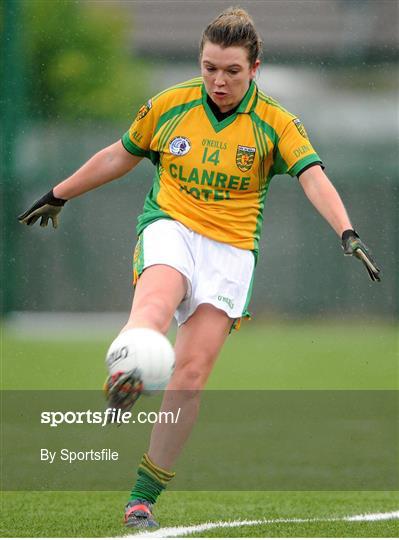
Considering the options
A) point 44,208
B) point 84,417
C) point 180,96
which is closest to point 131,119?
point 84,417

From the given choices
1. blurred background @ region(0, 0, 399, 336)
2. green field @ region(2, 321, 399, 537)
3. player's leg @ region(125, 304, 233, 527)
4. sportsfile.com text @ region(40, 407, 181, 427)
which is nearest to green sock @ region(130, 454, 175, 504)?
player's leg @ region(125, 304, 233, 527)

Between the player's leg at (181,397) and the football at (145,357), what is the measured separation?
Result: 49cm

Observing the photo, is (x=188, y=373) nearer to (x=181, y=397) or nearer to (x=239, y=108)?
(x=181, y=397)

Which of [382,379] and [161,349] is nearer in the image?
[161,349]

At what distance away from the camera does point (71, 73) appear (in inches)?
448

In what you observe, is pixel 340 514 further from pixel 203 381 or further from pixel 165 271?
pixel 165 271

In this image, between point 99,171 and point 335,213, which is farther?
point 99,171

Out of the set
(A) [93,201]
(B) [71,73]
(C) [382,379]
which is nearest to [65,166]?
(A) [93,201]

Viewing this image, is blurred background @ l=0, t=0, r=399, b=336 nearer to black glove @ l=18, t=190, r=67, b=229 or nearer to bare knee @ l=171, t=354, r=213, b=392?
black glove @ l=18, t=190, r=67, b=229

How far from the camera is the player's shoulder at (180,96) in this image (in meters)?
3.91

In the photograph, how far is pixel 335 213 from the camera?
372cm

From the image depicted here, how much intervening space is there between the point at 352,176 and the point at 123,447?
6420 mm

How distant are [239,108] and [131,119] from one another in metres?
7.08

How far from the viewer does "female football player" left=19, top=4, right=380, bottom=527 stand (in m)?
3.76
